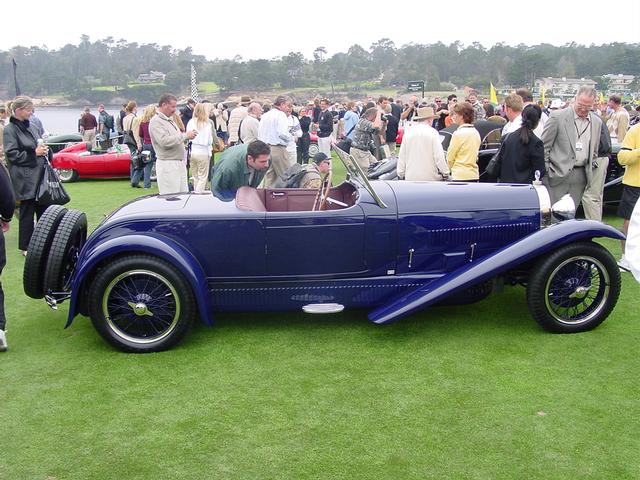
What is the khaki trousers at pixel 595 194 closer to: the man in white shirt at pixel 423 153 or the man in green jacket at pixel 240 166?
the man in white shirt at pixel 423 153

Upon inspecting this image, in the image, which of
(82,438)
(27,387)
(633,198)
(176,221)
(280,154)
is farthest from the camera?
(280,154)

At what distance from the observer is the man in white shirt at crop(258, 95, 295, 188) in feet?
34.0

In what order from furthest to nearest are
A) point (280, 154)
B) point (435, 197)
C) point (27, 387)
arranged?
point (280, 154), point (435, 197), point (27, 387)

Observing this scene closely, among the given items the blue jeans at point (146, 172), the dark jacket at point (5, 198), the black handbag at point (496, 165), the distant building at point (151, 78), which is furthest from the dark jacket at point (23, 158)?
the distant building at point (151, 78)

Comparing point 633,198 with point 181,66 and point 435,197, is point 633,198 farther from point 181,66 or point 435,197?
point 181,66

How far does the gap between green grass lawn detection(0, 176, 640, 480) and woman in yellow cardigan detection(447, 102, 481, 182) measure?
1980 millimetres

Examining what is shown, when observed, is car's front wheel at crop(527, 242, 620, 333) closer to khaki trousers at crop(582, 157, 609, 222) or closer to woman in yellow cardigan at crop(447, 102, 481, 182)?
woman in yellow cardigan at crop(447, 102, 481, 182)

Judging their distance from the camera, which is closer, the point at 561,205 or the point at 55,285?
→ the point at 55,285

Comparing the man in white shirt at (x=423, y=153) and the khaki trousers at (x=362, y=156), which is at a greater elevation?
the man in white shirt at (x=423, y=153)

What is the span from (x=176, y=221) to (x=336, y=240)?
1267mm

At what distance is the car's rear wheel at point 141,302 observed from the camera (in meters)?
4.39

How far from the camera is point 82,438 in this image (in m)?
3.38

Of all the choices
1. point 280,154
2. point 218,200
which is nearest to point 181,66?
point 280,154

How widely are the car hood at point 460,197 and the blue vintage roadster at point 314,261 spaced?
0.04 ft
